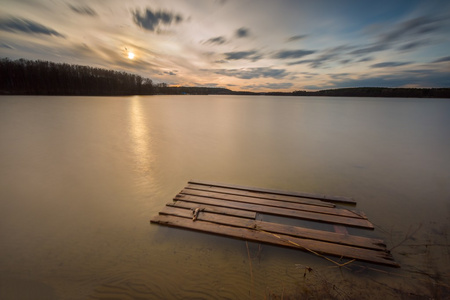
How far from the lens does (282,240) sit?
3545 millimetres

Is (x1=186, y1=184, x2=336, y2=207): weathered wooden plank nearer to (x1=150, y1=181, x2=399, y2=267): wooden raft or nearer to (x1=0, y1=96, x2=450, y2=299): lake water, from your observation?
(x1=150, y1=181, x2=399, y2=267): wooden raft

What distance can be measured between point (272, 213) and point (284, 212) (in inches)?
11.3

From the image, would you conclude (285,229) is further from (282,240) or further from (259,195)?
(259,195)

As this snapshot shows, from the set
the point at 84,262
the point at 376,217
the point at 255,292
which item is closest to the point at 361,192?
the point at 376,217

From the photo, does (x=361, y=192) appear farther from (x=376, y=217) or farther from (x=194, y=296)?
(x=194, y=296)

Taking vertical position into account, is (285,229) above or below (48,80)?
below

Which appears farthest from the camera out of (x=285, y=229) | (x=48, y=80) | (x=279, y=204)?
(x=48, y=80)

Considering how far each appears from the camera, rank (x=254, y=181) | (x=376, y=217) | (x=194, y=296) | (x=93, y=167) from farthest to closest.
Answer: (x=93, y=167), (x=254, y=181), (x=376, y=217), (x=194, y=296)

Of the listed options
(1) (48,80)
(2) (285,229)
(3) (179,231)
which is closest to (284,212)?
(2) (285,229)

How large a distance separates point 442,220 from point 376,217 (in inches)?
57.7

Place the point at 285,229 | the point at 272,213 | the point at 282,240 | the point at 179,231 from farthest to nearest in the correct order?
the point at 272,213, the point at 179,231, the point at 285,229, the point at 282,240

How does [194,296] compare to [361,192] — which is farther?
[361,192]

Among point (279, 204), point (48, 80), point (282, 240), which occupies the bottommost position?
point (282, 240)

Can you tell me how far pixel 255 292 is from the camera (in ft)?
9.01
